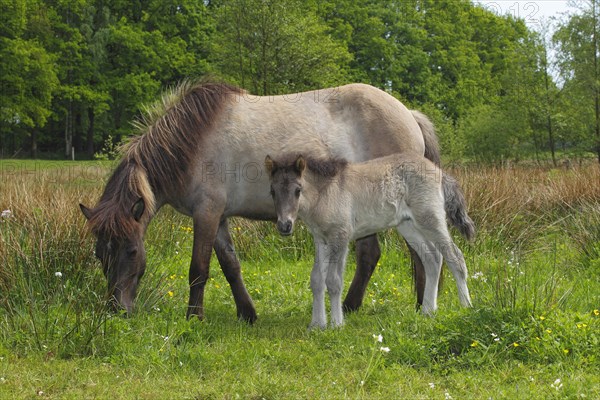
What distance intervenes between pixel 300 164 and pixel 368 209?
882 millimetres

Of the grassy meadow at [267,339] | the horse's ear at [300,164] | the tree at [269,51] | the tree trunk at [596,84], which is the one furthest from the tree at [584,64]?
the horse's ear at [300,164]

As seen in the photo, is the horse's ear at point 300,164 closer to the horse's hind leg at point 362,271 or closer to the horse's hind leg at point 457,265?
Answer: the horse's hind leg at point 457,265

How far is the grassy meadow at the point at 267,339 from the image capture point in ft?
13.9

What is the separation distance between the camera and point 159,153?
19.9ft

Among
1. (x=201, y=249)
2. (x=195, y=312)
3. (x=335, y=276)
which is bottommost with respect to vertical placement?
(x=195, y=312)

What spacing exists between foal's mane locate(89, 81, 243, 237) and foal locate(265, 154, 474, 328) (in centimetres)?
112

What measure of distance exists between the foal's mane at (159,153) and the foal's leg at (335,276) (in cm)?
164

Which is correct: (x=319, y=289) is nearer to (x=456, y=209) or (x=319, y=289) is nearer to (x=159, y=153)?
(x=456, y=209)

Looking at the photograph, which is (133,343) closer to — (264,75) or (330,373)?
(330,373)

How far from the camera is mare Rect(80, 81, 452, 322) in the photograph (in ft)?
18.6

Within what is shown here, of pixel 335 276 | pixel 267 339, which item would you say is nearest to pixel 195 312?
pixel 267 339

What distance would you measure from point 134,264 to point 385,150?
285 cm

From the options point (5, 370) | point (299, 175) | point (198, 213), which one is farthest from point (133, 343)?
point (299, 175)

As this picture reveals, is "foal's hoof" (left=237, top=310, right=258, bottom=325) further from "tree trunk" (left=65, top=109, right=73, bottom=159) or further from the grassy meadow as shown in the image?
"tree trunk" (left=65, top=109, right=73, bottom=159)
